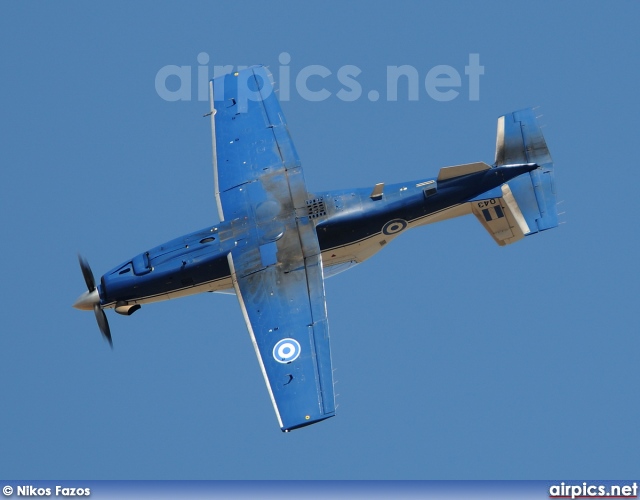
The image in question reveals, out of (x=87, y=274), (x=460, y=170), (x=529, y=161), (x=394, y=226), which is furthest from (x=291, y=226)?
(x=529, y=161)

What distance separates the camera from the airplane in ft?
173

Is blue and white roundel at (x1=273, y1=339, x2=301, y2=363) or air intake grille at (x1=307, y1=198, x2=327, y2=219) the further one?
air intake grille at (x1=307, y1=198, x2=327, y2=219)

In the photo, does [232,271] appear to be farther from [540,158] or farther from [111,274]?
[540,158]

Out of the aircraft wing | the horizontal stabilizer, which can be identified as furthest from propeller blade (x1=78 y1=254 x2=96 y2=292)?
the horizontal stabilizer

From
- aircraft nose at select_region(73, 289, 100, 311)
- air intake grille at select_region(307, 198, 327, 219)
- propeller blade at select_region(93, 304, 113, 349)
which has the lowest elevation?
propeller blade at select_region(93, 304, 113, 349)

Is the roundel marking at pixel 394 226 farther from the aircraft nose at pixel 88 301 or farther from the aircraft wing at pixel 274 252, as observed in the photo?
the aircraft nose at pixel 88 301

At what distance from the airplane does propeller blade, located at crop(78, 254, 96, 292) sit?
0.03 meters

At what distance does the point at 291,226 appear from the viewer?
53375 millimetres

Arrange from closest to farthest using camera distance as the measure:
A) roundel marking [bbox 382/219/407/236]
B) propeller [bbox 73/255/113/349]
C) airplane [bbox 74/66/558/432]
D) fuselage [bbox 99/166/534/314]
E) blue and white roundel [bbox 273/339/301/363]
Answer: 1. blue and white roundel [bbox 273/339/301/363]
2. airplane [bbox 74/66/558/432]
3. fuselage [bbox 99/166/534/314]
4. propeller [bbox 73/255/113/349]
5. roundel marking [bbox 382/219/407/236]

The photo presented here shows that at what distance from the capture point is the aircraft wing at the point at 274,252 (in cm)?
5100

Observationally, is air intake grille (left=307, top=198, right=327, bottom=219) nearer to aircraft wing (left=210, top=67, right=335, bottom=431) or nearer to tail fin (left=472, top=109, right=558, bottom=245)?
aircraft wing (left=210, top=67, right=335, bottom=431)

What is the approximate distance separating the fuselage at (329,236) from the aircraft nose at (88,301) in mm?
208

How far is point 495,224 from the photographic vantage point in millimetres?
54906

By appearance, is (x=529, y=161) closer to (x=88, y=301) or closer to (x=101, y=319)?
(x=101, y=319)
